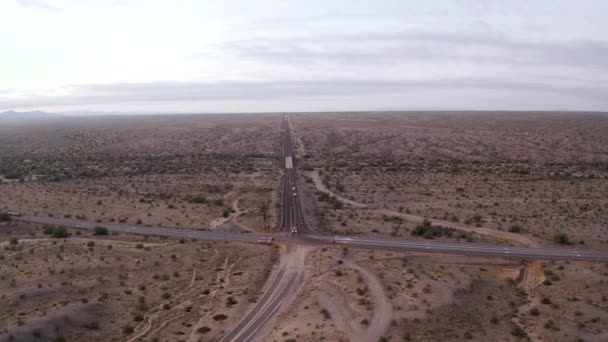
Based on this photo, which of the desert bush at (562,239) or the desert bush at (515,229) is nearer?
the desert bush at (562,239)

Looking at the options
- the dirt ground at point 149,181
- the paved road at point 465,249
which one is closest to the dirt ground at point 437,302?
the paved road at point 465,249

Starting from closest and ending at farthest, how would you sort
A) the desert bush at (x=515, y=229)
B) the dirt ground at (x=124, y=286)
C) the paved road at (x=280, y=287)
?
the dirt ground at (x=124, y=286)
the paved road at (x=280, y=287)
the desert bush at (x=515, y=229)

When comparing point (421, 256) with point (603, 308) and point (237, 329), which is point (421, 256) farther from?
point (237, 329)

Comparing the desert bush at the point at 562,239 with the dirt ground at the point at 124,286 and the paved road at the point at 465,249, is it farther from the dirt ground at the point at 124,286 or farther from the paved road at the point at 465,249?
the dirt ground at the point at 124,286

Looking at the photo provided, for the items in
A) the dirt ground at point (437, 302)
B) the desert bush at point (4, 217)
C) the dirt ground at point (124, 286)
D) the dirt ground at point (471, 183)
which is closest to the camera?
Result: the dirt ground at point (437, 302)

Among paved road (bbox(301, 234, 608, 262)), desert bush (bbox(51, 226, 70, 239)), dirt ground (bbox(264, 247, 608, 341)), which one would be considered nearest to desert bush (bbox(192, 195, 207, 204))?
desert bush (bbox(51, 226, 70, 239))

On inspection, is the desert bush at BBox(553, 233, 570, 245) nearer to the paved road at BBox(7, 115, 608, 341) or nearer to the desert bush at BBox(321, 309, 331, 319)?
the paved road at BBox(7, 115, 608, 341)

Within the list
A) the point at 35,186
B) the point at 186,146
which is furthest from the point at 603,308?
the point at 186,146

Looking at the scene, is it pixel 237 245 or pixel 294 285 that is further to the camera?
pixel 237 245

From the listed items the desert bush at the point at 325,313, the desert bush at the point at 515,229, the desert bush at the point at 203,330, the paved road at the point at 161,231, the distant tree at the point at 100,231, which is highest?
the desert bush at the point at 515,229
